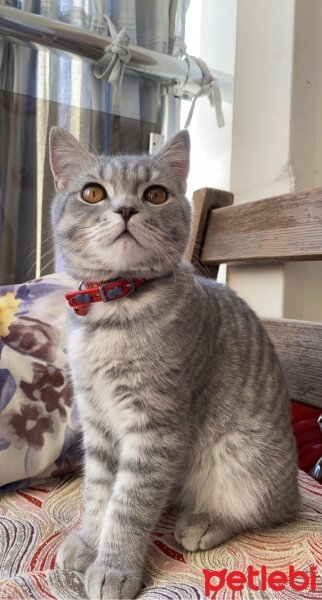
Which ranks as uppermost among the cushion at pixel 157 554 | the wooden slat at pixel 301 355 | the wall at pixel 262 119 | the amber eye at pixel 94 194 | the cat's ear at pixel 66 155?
the wall at pixel 262 119

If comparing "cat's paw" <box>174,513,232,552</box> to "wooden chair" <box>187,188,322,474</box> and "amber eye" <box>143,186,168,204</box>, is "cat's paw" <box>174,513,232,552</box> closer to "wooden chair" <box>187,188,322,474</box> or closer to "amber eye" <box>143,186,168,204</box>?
"wooden chair" <box>187,188,322,474</box>

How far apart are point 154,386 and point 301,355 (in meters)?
0.46

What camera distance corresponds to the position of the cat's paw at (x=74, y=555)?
0.67m

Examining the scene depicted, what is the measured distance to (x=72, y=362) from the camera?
0.75 metres

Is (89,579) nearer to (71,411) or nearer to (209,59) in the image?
(71,411)

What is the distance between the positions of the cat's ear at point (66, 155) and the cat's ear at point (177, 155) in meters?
0.12

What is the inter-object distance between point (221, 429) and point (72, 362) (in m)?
0.26

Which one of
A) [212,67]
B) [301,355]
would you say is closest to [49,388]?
[301,355]

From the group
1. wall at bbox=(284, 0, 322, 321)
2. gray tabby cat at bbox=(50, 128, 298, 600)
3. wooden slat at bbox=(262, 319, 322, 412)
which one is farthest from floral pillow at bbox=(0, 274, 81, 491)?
wall at bbox=(284, 0, 322, 321)

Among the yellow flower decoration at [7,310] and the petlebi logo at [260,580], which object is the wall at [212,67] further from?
the petlebi logo at [260,580]

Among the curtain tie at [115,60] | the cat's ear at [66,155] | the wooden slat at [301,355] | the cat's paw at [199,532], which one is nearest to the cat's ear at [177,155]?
the cat's ear at [66,155]

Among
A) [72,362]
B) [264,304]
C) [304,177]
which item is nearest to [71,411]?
[72,362]

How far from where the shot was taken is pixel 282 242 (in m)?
1.05

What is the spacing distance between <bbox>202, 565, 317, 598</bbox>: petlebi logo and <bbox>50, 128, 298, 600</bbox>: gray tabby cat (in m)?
0.07
